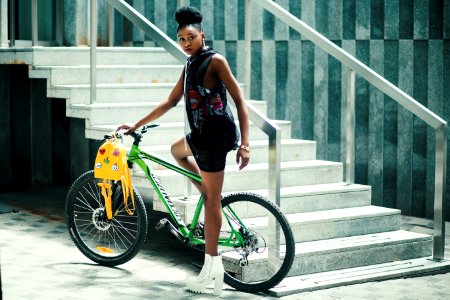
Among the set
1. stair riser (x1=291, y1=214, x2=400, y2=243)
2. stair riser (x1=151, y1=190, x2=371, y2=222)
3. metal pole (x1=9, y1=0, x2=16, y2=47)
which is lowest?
stair riser (x1=291, y1=214, x2=400, y2=243)

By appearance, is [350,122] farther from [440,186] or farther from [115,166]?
[115,166]

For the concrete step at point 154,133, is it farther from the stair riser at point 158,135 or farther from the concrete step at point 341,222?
the concrete step at point 341,222

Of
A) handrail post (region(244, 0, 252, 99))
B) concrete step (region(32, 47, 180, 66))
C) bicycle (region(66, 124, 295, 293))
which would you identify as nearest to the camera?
bicycle (region(66, 124, 295, 293))

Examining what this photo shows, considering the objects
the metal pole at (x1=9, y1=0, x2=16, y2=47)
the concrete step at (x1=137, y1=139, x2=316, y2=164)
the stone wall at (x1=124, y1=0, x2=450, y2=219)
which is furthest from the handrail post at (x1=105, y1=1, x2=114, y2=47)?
the concrete step at (x1=137, y1=139, x2=316, y2=164)

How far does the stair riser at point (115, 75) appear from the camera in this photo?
28.0 ft

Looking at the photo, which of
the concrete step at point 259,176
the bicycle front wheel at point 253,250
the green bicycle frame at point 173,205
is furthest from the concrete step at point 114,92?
the bicycle front wheel at point 253,250

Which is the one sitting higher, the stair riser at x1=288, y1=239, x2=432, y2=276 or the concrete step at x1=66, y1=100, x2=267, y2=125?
the concrete step at x1=66, y1=100, x2=267, y2=125

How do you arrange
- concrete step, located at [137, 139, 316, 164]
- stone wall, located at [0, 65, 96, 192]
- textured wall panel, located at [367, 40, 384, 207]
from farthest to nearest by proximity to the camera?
stone wall, located at [0, 65, 96, 192] → textured wall panel, located at [367, 40, 384, 207] → concrete step, located at [137, 139, 316, 164]

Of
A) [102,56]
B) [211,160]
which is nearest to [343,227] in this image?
[211,160]

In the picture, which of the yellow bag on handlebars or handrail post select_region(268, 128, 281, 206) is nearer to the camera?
handrail post select_region(268, 128, 281, 206)

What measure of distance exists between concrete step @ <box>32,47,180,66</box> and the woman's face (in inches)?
116

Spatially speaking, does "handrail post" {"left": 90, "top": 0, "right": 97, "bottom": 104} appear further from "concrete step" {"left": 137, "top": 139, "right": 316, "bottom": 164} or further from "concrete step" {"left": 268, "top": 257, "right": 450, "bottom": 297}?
"concrete step" {"left": 268, "top": 257, "right": 450, "bottom": 297}

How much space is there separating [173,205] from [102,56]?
3101 mm

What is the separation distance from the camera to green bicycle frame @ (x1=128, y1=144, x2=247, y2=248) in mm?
6418
